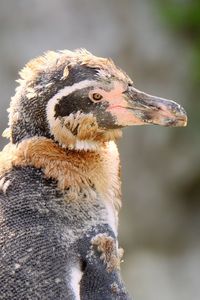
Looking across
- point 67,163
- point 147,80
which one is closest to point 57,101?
point 67,163

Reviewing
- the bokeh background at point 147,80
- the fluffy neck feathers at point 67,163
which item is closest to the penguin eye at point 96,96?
the fluffy neck feathers at point 67,163

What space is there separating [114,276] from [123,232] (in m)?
5.86

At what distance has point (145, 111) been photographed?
134 inches

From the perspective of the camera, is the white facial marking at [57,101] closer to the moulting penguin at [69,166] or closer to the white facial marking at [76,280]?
the moulting penguin at [69,166]

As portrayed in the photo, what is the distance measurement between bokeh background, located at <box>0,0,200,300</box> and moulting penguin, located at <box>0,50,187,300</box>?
5.70 meters

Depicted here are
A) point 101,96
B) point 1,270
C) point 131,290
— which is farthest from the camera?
point 131,290

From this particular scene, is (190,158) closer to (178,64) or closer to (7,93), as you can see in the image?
(178,64)

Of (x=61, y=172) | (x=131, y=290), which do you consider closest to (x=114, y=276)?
(x=61, y=172)

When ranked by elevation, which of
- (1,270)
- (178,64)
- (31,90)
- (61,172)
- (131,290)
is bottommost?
(131,290)

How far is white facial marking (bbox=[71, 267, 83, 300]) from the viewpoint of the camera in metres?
3.21

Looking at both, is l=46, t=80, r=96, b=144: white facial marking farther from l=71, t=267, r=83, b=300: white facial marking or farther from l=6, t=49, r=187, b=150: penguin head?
l=71, t=267, r=83, b=300: white facial marking

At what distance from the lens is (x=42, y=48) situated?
9.17 metres

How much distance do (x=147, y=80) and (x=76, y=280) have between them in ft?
19.8

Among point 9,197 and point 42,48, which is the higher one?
point 42,48
